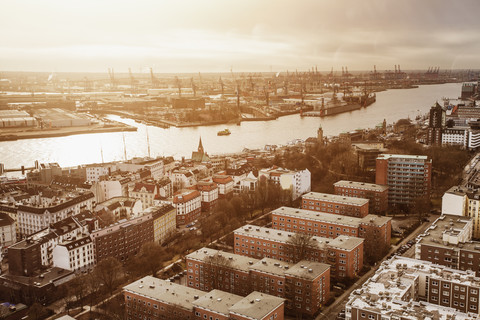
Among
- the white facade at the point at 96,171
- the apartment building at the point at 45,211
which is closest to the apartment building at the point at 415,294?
the apartment building at the point at 45,211

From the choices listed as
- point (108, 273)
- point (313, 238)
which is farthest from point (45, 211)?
Result: point (313, 238)

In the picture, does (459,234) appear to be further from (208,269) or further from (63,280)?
(63,280)

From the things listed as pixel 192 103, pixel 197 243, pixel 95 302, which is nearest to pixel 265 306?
pixel 95 302

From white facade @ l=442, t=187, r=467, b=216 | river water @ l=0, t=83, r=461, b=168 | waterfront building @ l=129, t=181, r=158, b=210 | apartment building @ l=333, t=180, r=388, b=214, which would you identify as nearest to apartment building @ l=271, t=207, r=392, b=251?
white facade @ l=442, t=187, r=467, b=216

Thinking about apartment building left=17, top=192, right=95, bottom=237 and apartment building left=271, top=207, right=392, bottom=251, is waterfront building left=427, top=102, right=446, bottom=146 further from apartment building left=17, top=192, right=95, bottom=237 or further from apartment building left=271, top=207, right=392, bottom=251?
apartment building left=17, top=192, right=95, bottom=237

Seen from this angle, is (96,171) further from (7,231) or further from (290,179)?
(290,179)
